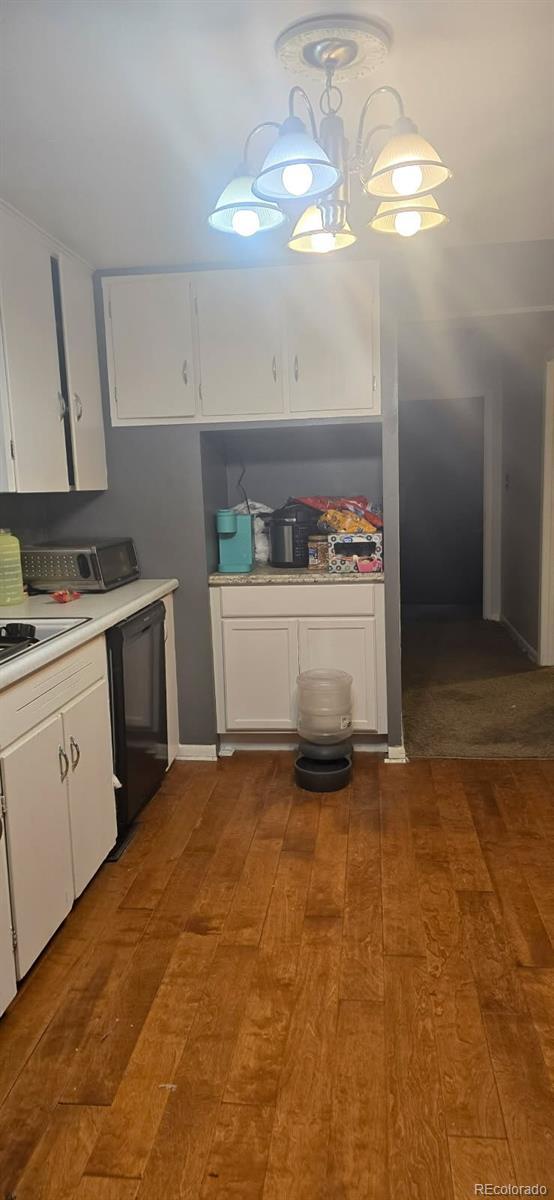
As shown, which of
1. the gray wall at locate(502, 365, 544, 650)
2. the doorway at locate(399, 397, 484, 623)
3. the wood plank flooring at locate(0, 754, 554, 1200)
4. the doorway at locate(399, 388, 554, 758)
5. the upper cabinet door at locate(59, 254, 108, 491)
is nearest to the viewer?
the wood plank flooring at locate(0, 754, 554, 1200)

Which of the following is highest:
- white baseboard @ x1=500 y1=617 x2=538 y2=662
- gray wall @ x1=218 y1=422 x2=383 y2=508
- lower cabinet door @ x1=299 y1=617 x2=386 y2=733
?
gray wall @ x1=218 y1=422 x2=383 y2=508

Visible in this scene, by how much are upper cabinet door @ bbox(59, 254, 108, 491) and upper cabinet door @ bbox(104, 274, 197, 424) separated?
10 cm

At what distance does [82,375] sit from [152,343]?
37cm

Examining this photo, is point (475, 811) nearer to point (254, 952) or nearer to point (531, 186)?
point (254, 952)

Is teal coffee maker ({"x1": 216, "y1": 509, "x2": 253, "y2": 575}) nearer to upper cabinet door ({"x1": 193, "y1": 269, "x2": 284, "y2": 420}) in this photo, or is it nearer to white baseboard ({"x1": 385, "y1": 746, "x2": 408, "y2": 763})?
upper cabinet door ({"x1": 193, "y1": 269, "x2": 284, "y2": 420})

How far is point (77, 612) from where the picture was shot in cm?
283

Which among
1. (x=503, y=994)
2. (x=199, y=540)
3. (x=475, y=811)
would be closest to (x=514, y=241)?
(x=199, y=540)

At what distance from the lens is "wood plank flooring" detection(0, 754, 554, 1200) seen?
1575mm

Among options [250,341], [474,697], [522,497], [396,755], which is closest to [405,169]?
[250,341]

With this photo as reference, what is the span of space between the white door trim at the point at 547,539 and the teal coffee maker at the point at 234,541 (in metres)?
2.28

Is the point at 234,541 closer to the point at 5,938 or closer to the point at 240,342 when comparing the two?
the point at 240,342

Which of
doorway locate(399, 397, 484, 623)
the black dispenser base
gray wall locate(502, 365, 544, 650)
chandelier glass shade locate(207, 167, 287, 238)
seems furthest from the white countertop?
doorway locate(399, 397, 484, 623)

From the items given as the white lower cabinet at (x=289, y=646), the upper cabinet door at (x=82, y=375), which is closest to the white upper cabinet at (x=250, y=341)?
the upper cabinet door at (x=82, y=375)

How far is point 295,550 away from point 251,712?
30.9 inches
